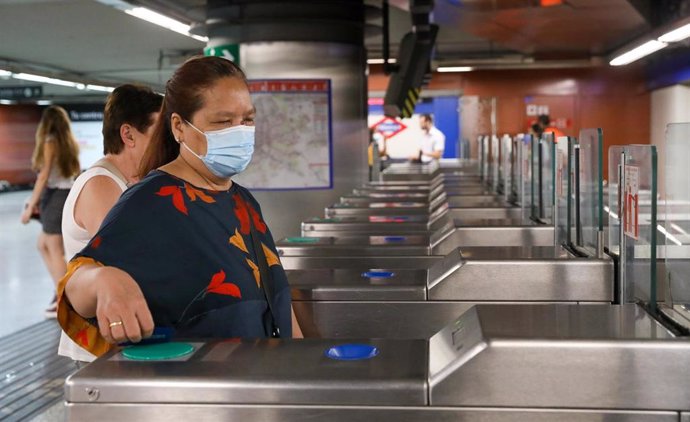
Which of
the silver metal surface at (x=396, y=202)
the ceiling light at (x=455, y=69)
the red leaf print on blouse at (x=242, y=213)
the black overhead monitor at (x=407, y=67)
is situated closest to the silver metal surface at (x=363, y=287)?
the red leaf print on blouse at (x=242, y=213)

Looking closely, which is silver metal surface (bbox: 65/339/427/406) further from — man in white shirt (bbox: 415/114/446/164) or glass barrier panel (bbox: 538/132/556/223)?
man in white shirt (bbox: 415/114/446/164)

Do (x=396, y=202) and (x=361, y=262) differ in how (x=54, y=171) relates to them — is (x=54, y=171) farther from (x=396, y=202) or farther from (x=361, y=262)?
(x=361, y=262)

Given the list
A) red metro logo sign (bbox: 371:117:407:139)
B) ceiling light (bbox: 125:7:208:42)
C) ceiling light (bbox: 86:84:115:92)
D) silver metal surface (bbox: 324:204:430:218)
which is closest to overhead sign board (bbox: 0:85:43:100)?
ceiling light (bbox: 125:7:208:42)

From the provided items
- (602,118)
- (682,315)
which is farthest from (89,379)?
(602,118)

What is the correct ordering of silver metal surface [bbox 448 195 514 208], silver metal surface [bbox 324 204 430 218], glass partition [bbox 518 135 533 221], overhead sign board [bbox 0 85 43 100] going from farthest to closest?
overhead sign board [bbox 0 85 43 100] < silver metal surface [bbox 324 204 430 218] < silver metal surface [bbox 448 195 514 208] < glass partition [bbox 518 135 533 221]

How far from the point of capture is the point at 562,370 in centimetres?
120

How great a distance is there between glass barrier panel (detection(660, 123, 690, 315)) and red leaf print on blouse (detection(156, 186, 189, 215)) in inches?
33.1

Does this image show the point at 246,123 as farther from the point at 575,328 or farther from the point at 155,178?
the point at 575,328

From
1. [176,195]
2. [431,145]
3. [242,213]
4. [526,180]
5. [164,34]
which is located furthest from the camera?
[431,145]

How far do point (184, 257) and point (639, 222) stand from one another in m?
0.90

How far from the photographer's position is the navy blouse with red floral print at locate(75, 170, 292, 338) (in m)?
1.48

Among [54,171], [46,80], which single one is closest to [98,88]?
[46,80]

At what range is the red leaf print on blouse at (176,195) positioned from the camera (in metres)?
1.55

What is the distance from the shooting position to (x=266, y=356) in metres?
1.28
